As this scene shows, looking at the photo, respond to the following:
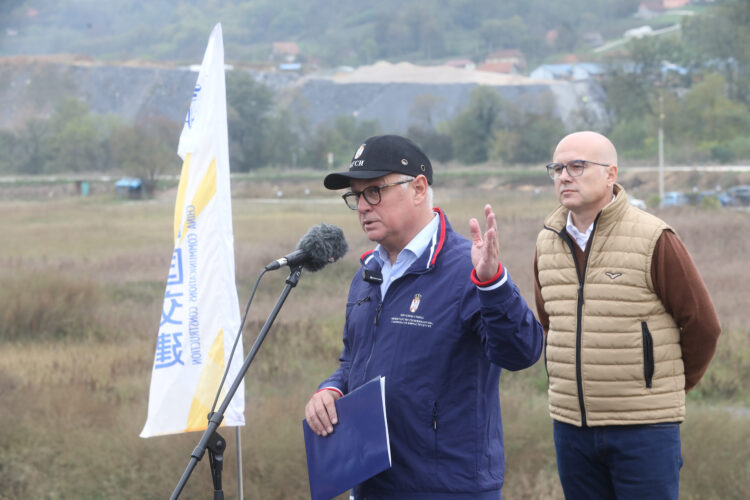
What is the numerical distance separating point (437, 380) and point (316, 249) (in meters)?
0.61

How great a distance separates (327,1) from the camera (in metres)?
30.4

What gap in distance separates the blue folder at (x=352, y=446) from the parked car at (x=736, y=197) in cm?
1848

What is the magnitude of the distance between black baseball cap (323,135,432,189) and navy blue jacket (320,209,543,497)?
0.24 meters

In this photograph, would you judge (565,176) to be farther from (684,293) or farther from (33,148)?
(33,148)

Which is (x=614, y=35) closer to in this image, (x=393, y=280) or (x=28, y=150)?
(x=28, y=150)

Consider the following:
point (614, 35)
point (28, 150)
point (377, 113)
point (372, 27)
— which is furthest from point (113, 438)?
point (614, 35)

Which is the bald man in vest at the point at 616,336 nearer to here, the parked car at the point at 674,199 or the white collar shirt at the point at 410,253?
the white collar shirt at the point at 410,253

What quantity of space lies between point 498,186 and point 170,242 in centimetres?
845

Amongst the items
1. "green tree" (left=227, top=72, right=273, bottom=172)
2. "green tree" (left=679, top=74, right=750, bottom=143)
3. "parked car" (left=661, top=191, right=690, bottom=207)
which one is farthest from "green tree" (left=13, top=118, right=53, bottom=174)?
"green tree" (left=679, top=74, right=750, bottom=143)

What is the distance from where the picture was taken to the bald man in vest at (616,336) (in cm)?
283

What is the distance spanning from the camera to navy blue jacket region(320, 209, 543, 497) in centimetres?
230

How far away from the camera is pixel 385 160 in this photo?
7.91ft

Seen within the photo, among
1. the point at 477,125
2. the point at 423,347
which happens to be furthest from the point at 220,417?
the point at 477,125

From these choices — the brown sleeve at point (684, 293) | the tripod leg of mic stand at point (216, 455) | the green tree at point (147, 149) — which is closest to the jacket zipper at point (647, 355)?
the brown sleeve at point (684, 293)
